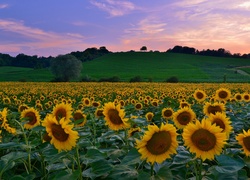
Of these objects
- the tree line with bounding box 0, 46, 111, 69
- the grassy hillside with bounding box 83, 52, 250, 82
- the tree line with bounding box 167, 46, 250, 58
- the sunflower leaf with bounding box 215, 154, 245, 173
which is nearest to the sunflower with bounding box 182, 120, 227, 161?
the sunflower leaf with bounding box 215, 154, 245, 173

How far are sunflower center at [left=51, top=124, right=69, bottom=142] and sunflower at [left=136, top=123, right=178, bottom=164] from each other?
0.58 meters

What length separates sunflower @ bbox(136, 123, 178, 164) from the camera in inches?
94.2

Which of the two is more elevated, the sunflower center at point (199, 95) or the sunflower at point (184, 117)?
the sunflower at point (184, 117)

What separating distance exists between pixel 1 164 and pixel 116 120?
1.25m

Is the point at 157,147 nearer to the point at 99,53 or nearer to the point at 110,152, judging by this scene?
the point at 110,152

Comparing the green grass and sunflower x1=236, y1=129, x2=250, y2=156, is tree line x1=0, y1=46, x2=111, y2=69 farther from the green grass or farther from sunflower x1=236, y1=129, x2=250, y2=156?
sunflower x1=236, y1=129, x2=250, y2=156

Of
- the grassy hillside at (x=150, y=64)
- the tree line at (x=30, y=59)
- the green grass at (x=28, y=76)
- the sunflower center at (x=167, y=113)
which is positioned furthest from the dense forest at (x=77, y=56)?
the sunflower center at (x=167, y=113)

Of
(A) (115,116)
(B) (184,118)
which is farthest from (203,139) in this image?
(B) (184,118)

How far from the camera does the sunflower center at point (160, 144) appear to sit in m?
2.40

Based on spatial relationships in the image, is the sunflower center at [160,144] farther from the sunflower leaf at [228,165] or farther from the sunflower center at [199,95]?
the sunflower center at [199,95]

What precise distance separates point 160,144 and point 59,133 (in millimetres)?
796

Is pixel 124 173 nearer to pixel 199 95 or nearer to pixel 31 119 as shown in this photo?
pixel 31 119

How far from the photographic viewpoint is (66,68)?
239 ft

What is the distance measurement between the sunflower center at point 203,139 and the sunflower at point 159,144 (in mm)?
143
